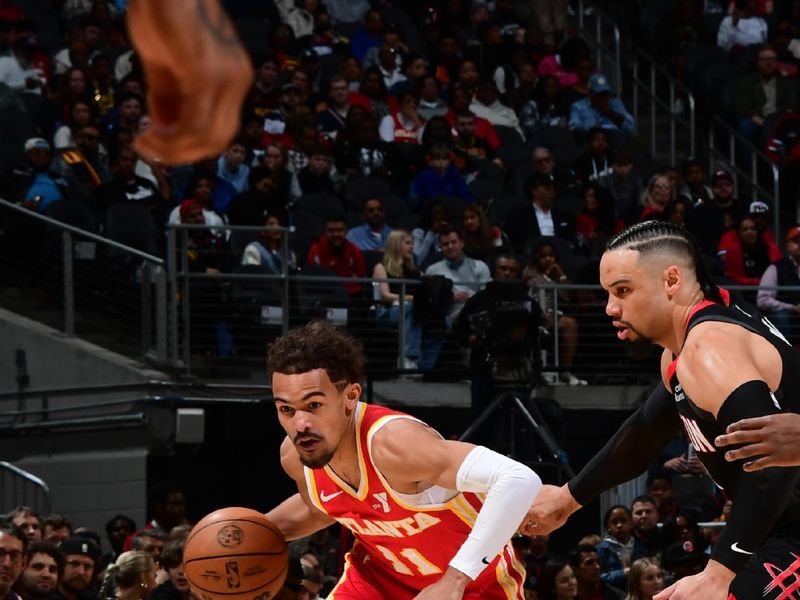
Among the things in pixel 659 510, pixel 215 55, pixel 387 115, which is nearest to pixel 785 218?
pixel 387 115

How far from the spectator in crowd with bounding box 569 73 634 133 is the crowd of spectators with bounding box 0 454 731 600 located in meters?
5.78

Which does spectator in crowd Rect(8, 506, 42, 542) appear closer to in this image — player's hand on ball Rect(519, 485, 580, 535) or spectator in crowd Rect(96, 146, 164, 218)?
spectator in crowd Rect(96, 146, 164, 218)

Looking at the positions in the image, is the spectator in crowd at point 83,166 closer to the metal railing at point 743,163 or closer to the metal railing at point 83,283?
the metal railing at point 83,283

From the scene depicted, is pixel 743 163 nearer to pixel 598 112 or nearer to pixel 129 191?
pixel 598 112

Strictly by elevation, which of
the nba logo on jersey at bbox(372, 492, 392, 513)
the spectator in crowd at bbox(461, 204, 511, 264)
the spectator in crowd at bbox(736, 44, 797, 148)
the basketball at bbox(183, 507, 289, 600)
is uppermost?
the spectator in crowd at bbox(736, 44, 797, 148)

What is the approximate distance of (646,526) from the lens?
36.1ft

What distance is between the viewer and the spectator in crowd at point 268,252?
12062 millimetres

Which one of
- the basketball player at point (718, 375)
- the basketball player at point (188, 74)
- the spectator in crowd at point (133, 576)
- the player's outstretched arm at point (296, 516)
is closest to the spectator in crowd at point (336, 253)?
the spectator in crowd at point (133, 576)

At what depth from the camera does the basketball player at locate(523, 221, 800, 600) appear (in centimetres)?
404

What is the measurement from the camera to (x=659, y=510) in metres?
11.6

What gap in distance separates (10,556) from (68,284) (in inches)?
192

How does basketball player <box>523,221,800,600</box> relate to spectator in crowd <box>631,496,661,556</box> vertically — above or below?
above

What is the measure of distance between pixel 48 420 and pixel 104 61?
3836 millimetres

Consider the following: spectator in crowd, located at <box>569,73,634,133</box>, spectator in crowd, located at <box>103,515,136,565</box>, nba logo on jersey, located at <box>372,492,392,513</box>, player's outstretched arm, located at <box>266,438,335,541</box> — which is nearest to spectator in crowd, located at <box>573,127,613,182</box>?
spectator in crowd, located at <box>569,73,634,133</box>
